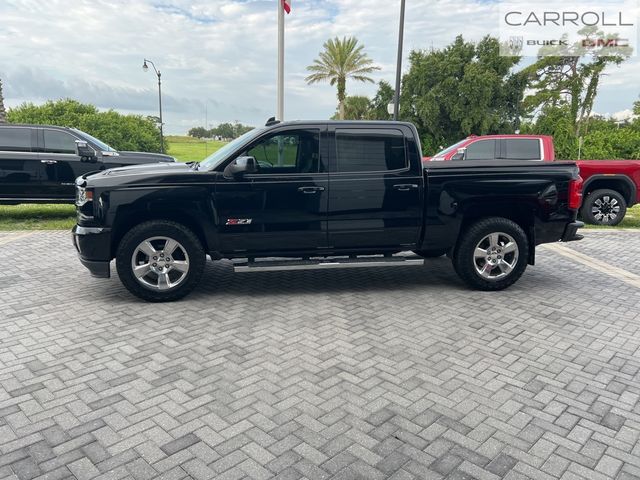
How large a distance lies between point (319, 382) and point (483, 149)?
8842 millimetres

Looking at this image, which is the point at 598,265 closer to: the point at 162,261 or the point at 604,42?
the point at 162,261

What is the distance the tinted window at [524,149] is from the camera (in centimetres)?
1091

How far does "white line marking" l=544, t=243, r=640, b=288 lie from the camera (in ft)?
22.6

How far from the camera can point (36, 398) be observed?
3.47 m

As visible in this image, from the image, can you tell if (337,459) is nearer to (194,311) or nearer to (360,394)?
(360,394)

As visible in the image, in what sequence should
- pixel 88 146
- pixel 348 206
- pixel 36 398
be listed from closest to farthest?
pixel 36 398 < pixel 348 206 < pixel 88 146

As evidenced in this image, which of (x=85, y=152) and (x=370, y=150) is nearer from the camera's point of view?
(x=370, y=150)

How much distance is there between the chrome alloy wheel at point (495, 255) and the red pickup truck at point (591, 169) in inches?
192

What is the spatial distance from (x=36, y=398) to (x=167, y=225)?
241 centimetres

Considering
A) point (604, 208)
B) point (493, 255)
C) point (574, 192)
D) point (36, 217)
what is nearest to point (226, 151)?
point (493, 255)

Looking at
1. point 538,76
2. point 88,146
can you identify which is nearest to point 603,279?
point 88,146

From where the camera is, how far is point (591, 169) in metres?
10.7

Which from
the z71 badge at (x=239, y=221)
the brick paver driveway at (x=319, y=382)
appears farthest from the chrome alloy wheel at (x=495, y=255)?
the z71 badge at (x=239, y=221)

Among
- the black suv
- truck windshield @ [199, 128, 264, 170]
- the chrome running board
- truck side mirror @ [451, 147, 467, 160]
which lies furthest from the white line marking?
the black suv
